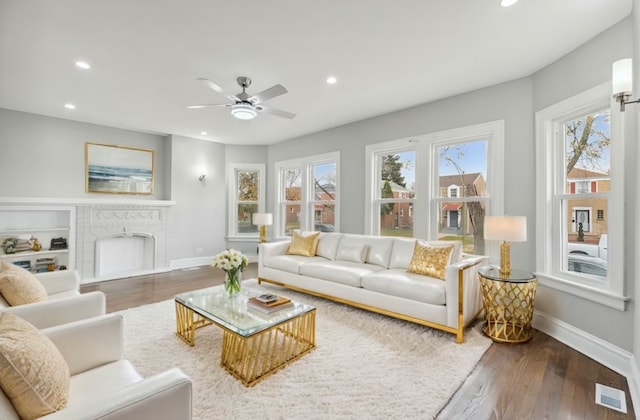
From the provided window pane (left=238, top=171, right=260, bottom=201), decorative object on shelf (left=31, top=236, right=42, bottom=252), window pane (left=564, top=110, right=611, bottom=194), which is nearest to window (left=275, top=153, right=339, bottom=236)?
window pane (left=238, top=171, right=260, bottom=201)

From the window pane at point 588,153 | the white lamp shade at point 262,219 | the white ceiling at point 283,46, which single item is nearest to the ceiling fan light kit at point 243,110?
the white ceiling at point 283,46

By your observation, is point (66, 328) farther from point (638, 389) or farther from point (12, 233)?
point (12, 233)

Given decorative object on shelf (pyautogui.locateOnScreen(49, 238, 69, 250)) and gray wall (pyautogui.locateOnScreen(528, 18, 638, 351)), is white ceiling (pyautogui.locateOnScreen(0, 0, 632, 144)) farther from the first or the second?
decorative object on shelf (pyautogui.locateOnScreen(49, 238, 69, 250))

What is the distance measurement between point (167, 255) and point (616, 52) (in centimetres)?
683

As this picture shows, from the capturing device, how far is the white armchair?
3.17 ft

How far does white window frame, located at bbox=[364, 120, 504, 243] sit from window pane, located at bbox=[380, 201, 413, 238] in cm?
12

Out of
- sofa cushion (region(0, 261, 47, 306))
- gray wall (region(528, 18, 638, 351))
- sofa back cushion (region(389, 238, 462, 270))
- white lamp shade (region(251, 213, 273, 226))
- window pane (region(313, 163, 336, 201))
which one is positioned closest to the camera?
sofa cushion (region(0, 261, 47, 306))

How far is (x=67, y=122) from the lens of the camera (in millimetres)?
4852

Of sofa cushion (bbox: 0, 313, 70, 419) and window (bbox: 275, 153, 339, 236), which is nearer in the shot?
sofa cushion (bbox: 0, 313, 70, 419)

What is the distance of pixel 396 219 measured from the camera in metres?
4.59

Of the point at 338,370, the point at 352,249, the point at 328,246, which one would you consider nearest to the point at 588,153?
the point at 352,249

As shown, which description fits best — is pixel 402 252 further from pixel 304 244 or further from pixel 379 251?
pixel 304 244

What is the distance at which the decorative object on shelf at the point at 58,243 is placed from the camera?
464 centimetres

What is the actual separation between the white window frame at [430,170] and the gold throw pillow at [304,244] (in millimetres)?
892
